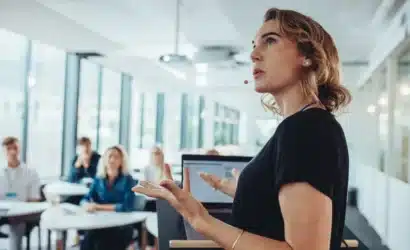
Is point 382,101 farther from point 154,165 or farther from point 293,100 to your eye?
Answer: point 293,100

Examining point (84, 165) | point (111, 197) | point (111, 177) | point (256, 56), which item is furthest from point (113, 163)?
point (256, 56)

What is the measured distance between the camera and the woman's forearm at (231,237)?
937mm

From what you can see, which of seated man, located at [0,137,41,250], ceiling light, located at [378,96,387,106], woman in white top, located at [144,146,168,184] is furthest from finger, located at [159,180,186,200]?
ceiling light, located at [378,96,387,106]

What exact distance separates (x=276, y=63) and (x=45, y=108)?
651cm

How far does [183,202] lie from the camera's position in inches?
38.4

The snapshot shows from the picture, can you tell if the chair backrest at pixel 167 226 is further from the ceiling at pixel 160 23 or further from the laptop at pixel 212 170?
the ceiling at pixel 160 23

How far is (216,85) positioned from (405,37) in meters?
8.64

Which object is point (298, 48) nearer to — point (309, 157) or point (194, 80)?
point (309, 157)

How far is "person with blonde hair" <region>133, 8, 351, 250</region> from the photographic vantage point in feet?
2.93

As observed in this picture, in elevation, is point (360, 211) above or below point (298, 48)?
below

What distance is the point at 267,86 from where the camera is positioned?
1062 mm

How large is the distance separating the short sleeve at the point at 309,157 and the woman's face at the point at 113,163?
363 centimetres

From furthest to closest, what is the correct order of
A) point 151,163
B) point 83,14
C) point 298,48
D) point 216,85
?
1. point 216,85
2. point 151,163
3. point 83,14
4. point 298,48

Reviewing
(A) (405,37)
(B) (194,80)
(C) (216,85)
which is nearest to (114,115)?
(B) (194,80)
